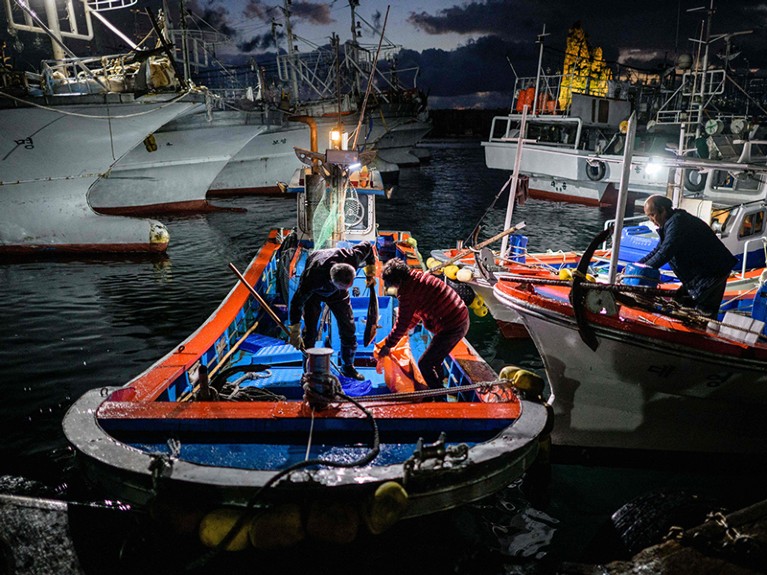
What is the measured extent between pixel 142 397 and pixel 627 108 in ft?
97.3

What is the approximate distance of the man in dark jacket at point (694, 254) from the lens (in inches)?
204

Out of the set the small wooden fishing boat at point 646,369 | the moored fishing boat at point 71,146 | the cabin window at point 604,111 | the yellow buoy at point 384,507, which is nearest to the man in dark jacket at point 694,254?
the small wooden fishing boat at point 646,369

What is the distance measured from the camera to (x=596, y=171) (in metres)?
24.6

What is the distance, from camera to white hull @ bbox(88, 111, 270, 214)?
20.6 metres

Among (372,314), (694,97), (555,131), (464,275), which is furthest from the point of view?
(555,131)

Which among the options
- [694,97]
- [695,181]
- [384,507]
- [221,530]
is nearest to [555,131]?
A: [694,97]

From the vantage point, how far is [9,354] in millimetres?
8391

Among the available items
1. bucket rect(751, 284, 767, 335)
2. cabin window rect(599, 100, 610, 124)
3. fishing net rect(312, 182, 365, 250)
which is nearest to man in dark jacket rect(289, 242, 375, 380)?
fishing net rect(312, 182, 365, 250)

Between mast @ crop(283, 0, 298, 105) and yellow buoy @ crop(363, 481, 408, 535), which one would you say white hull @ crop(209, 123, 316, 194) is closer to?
mast @ crop(283, 0, 298, 105)

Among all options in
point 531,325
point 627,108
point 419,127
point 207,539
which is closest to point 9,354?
point 207,539

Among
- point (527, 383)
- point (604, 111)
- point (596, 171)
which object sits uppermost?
point (604, 111)

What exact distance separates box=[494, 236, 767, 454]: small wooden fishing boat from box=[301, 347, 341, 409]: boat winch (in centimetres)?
258

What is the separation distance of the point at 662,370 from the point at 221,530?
4.47 meters

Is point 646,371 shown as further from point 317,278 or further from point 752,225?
point 752,225
